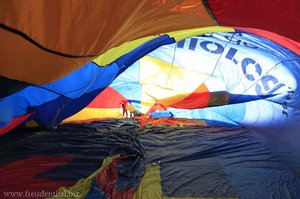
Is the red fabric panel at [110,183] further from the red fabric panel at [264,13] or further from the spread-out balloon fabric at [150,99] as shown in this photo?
the red fabric panel at [264,13]

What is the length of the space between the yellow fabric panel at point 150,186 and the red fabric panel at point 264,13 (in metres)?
0.83

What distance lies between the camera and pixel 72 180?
145 centimetres

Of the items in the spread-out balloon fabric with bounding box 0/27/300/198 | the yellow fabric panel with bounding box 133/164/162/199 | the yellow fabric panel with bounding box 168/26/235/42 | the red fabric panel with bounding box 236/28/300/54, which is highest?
the yellow fabric panel with bounding box 168/26/235/42

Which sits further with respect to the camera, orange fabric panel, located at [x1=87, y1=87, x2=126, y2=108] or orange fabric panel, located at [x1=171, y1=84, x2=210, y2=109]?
orange fabric panel, located at [x1=87, y1=87, x2=126, y2=108]

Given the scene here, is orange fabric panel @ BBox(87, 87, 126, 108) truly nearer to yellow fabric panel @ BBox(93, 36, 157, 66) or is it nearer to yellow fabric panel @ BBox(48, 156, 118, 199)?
yellow fabric panel @ BBox(93, 36, 157, 66)

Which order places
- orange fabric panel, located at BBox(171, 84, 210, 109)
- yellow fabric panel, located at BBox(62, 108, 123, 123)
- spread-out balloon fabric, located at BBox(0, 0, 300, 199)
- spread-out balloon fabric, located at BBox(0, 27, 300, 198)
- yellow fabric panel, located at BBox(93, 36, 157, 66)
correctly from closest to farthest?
spread-out balloon fabric, located at BBox(0, 0, 300, 199) < spread-out balloon fabric, located at BBox(0, 27, 300, 198) < yellow fabric panel, located at BBox(93, 36, 157, 66) < orange fabric panel, located at BBox(171, 84, 210, 109) < yellow fabric panel, located at BBox(62, 108, 123, 123)

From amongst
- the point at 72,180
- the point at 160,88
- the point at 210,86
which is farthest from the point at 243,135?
the point at 72,180

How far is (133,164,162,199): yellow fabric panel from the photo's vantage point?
53.7 inches

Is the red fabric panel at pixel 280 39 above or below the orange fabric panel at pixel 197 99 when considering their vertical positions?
above

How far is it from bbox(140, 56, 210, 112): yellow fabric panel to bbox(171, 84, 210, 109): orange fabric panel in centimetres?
4

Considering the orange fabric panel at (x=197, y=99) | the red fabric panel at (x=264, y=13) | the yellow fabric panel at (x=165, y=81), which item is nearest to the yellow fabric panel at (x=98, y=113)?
Answer: the yellow fabric panel at (x=165, y=81)

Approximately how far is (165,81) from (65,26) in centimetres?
223

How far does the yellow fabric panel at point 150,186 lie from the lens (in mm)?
1363

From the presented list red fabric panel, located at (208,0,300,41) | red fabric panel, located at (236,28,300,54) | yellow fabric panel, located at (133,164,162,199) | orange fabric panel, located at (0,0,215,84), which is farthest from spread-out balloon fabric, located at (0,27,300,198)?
red fabric panel, located at (208,0,300,41)
